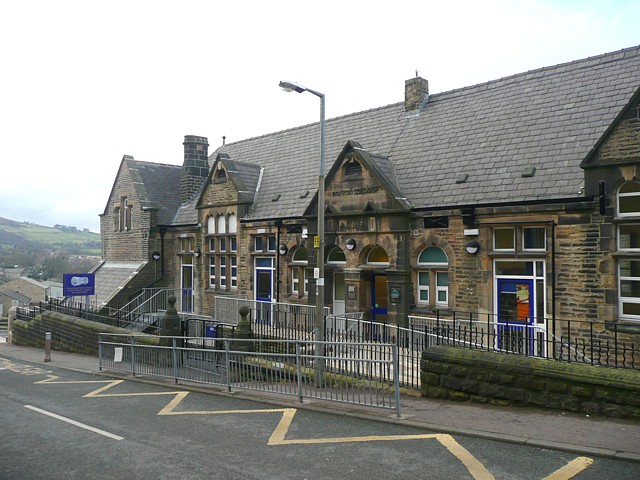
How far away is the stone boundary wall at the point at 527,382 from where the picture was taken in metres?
8.59

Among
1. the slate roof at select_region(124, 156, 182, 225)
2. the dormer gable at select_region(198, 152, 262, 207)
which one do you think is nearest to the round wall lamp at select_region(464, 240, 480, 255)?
the dormer gable at select_region(198, 152, 262, 207)

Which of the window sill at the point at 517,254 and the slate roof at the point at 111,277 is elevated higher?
the window sill at the point at 517,254

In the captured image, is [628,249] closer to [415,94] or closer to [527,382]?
[527,382]

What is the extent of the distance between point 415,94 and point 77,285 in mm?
17002

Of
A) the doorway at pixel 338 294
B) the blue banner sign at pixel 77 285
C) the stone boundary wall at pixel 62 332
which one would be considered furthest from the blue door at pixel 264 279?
the blue banner sign at pixel 77 285

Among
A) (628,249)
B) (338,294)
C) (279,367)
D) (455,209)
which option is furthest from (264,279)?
(628,249)

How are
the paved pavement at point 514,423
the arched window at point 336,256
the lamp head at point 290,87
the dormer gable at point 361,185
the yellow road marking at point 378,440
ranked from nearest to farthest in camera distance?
the yellow road marking at point 378,440
the paved pavement at point 514,423
the lamp head at point 290,87
the dormer gable at point 361,185
the arched window at point 336,256

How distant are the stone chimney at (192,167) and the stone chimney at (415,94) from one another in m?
11.8

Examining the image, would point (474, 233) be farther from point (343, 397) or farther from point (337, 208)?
point (343, 397)

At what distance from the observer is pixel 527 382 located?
371 inches

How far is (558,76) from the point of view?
58.2 ft

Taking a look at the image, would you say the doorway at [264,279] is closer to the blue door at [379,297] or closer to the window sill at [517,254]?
the blue door at [379,297]

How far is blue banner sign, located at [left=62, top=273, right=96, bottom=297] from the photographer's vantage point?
24.4 meters

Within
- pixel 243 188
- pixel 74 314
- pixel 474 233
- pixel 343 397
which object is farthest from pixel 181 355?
pixel 74 314
